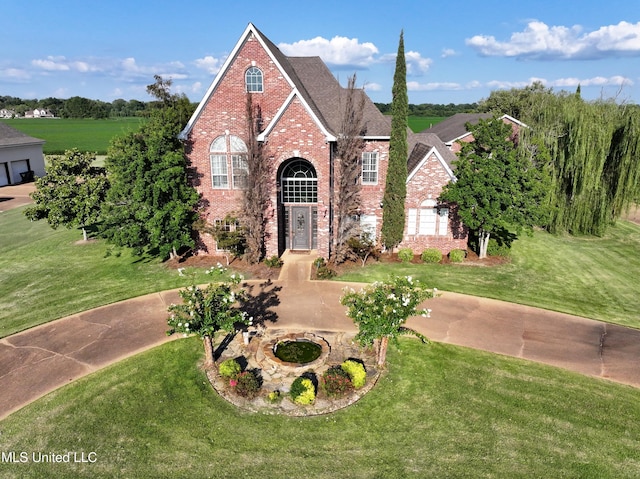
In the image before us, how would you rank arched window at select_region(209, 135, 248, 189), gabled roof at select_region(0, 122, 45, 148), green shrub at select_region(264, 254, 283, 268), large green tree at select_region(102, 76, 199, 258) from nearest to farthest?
large green tree at select_region(102, 76, 199, 258) → green shrub at select_region(264, 254, 283, 268) → arched window at select_region(209, 135, 248, 189) → gabled roof at select_region(0, 122, 45, 148)

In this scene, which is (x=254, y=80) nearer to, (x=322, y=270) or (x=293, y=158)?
(x=293, y=158)

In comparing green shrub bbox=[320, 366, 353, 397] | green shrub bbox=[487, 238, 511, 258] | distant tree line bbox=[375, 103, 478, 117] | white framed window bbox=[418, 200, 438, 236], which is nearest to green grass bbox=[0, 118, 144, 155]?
white framed window bbox=[418, 200, 438, 236]

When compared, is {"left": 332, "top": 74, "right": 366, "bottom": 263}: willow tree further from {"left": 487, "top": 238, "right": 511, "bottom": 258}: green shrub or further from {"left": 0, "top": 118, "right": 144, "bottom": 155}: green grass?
{"left": 0, "top": 118, "right": 144, "bottom": 155}: green grass

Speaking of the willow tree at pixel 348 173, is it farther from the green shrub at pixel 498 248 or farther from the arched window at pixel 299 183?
the green shrub at pixel 498 248

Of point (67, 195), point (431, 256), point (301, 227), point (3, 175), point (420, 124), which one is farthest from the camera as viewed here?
point (420, 124)

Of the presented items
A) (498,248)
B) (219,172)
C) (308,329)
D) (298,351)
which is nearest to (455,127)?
(498,248)

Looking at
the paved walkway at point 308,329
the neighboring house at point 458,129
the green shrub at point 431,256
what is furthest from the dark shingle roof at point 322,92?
the neighboring house at point 458,129
